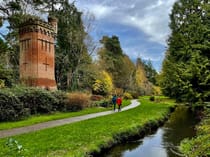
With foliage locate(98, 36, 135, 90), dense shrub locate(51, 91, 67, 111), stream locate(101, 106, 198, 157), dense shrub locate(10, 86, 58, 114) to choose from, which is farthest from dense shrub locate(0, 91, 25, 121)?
foliage locate(98, 36, 135, 90)

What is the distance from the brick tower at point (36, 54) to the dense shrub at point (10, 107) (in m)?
6.83

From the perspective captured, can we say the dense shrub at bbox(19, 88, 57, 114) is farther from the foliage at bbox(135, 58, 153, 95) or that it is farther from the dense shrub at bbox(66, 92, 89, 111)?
the foliage at bbox(135, 58, 153, 95)

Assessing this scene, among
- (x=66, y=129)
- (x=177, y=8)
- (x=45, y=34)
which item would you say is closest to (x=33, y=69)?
(x=45, y=34)

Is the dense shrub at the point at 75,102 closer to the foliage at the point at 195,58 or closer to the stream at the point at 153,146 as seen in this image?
the foliage at the point at 195,58

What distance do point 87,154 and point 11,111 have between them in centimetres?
878

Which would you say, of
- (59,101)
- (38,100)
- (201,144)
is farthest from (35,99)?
(201,144)

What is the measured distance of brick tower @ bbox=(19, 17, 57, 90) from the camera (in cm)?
2522

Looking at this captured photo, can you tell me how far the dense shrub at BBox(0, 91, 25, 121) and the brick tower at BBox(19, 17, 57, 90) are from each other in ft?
22.4

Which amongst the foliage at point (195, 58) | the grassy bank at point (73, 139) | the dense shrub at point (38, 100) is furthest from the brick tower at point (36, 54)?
the foliage at point (195, 58)

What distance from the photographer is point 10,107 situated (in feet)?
57.2

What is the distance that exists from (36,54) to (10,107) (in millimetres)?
8918

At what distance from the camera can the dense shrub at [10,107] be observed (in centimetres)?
1697

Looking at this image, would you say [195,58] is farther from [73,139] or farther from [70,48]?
[70,48]

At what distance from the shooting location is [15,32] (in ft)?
92.9
